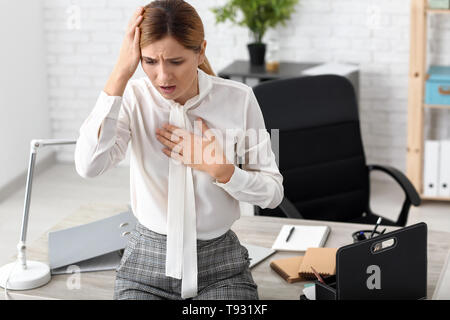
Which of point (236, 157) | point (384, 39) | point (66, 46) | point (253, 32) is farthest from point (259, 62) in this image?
point (236, 157)

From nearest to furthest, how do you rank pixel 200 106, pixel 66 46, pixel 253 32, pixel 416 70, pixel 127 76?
pixel 127 76, pixel 200 106, pixel 416 70, pixel 253 32, pixel 66 46

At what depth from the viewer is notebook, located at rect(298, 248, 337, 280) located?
2.02 m

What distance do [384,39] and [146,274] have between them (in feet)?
9.87

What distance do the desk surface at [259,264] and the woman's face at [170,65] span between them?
1.88ft

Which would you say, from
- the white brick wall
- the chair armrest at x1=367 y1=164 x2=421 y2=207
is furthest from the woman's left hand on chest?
the white brick wall

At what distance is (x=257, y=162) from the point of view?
1.89 meters

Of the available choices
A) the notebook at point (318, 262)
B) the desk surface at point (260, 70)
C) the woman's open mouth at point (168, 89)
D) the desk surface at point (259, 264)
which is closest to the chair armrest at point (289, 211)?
the desk surface at point (259, 264)

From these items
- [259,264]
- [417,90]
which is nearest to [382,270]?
[259,264]

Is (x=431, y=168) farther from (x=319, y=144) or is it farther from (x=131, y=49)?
(x=131, y=49)

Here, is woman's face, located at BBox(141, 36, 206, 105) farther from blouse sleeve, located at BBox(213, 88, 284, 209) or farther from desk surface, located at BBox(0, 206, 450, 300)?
desk surface, located at BBox(0, 206, 450, 300)

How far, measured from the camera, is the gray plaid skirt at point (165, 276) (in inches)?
73.2

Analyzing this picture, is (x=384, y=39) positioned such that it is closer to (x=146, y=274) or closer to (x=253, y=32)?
(x=253, y=32)

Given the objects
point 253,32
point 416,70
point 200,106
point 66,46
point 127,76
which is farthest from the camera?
point 66,46

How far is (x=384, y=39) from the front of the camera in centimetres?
449
